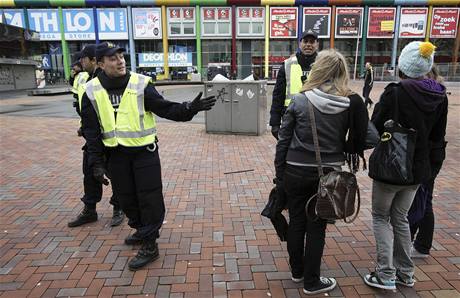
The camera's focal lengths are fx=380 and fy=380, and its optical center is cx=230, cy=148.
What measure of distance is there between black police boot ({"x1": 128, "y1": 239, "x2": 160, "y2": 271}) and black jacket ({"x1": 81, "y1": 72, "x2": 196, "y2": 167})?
0.82m

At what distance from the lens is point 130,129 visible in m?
3.08

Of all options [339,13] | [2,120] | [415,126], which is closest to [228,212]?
[415,126]

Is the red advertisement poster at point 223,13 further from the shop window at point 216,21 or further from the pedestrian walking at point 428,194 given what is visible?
the pedestrian walking at point 428,194

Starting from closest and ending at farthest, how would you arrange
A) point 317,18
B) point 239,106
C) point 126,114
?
1. point 126,114
2. point 239,106
3. point 317,18

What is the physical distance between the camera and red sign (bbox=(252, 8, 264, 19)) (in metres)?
39.8

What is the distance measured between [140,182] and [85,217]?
138 centimetres

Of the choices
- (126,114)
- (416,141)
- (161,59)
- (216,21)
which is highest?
(216,21)

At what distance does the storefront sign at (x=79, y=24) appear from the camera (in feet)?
131

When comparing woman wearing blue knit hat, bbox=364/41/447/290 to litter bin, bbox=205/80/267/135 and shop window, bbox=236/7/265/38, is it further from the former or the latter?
shop window, bbox=236/7/265/38

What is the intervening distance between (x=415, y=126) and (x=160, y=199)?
6.80 ft

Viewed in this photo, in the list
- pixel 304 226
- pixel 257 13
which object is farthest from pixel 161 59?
pixel 304 226

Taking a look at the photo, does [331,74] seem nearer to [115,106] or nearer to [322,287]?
[322,287]

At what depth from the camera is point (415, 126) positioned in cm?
254

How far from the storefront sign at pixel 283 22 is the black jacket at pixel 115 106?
39.4 metres
